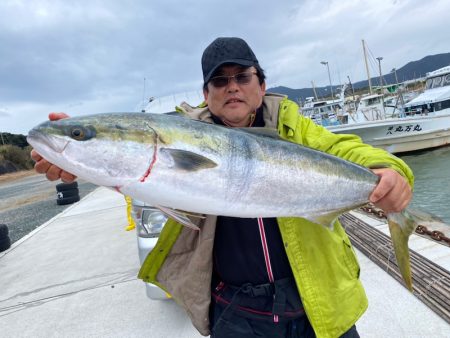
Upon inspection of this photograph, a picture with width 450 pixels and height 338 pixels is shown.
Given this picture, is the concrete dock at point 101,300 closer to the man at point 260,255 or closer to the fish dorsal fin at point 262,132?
the man at point 260,255

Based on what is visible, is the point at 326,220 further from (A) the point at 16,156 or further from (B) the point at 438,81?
(A) the point at 16,156

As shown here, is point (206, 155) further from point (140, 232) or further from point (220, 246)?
point (140, 232)

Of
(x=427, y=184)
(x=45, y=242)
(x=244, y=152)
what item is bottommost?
(x=427, y=184)

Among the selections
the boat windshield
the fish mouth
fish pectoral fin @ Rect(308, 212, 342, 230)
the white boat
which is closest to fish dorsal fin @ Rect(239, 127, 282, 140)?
fish pectoral fin @ Rect(308, 212, 342, 230)

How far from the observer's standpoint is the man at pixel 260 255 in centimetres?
196

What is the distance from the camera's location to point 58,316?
4.27 meters

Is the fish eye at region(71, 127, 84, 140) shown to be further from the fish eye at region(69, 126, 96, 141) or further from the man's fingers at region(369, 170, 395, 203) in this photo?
the man's fingers at region(369, 170, 395, 203)

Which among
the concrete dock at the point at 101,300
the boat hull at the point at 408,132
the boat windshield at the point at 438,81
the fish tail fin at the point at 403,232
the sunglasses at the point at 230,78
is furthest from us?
the boat windshield at the point at 438,81

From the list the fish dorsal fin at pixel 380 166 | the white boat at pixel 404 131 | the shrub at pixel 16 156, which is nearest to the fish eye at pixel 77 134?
the fish dorsal fin at pixel 380 166

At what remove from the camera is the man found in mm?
1961

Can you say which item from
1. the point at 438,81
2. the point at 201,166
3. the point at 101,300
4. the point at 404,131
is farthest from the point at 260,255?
the point at 438,81

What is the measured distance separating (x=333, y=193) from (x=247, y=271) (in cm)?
69

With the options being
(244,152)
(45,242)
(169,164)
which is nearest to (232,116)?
(244,152)

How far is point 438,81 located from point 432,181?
1709cm
